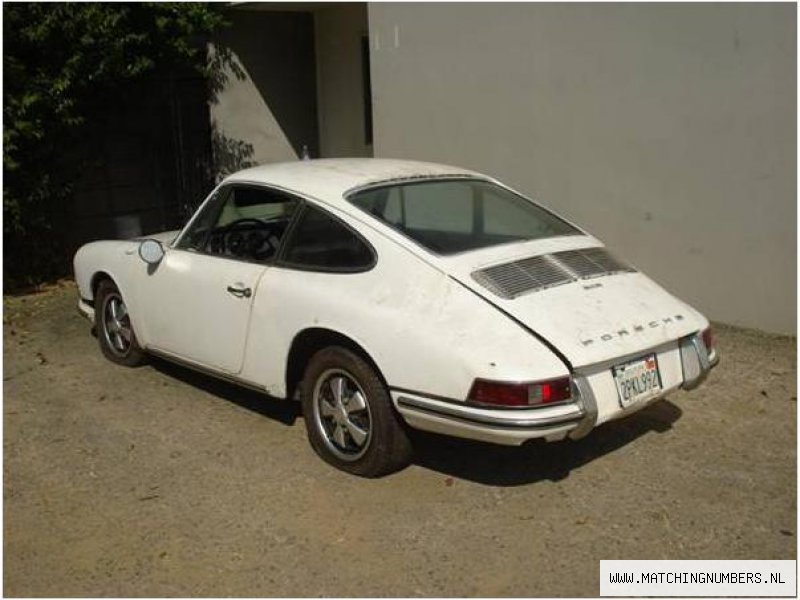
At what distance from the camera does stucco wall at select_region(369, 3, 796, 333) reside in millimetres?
5992

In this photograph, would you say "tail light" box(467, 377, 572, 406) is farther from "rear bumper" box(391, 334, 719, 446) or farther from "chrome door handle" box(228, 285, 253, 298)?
"chrome door handle" box(228, 285, 253, 298)

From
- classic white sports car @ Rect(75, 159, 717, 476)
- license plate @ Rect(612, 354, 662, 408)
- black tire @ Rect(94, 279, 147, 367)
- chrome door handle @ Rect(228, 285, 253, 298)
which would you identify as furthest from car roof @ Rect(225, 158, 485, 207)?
license plate @ Rect(612, 354, 662, 408)

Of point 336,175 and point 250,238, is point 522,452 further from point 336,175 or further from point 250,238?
point 250,238

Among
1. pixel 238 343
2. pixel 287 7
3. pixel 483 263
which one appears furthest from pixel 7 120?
pixel 483 263

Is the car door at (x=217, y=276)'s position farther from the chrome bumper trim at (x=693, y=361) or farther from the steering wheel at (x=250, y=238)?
the chrome bumper trim at (x=693, y=361)

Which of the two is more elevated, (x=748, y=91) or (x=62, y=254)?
(x=748, y=91)

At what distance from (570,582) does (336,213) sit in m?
2.05

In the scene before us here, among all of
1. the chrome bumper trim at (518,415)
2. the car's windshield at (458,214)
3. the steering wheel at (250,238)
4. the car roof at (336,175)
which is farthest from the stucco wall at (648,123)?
the chrome bumper trim at (518,415)

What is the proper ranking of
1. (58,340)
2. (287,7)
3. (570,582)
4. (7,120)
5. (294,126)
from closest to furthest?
(570,582) → (58,340) → (7,120) → (287,7) → (294,126)

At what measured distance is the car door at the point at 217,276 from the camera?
4578 mm

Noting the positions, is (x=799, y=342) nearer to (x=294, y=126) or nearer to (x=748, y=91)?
(x=748, y=91)

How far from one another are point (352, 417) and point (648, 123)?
12.3ft

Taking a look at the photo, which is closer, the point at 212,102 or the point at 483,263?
the point at 483,263

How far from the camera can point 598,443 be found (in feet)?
14.7
